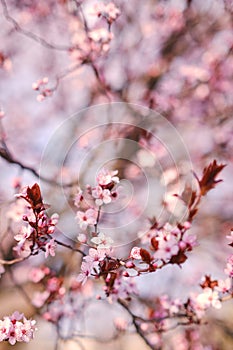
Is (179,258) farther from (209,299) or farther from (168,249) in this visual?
(209,299)

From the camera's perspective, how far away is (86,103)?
554 cm


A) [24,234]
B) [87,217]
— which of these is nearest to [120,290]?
[87,217]

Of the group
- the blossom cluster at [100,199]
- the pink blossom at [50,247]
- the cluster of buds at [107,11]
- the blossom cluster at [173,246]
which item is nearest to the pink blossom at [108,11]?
the cluster of buds at [107,11]

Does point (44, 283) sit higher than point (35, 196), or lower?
higher

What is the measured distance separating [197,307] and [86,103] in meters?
3.25

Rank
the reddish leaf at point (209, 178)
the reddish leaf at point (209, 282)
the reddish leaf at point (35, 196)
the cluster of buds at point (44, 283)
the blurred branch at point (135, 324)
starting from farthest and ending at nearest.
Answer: the cluster of buds at point (44, 283) → the blurred branch at point (135, 324) → the reddish leaf at point (209, 282) → the reddish leaf at point (35, 196) → the reddish leaf at point (209, 178)

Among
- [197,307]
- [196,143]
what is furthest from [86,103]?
[197,307]

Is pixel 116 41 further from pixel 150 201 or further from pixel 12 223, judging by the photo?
pixel 12 223

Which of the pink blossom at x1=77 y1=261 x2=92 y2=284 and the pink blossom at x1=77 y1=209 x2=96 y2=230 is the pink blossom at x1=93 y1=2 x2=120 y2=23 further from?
the pink blossom at x1=77 y1=261 x2=92 y2=284

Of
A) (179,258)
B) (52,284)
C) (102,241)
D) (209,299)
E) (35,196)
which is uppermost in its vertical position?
(52,284)

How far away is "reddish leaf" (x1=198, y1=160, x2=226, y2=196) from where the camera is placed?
5.57ft

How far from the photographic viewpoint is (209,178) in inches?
67.7

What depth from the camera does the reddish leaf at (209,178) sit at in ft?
5.57

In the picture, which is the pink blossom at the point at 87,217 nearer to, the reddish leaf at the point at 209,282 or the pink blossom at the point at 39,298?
the reddish leaf at the point at 209,282
